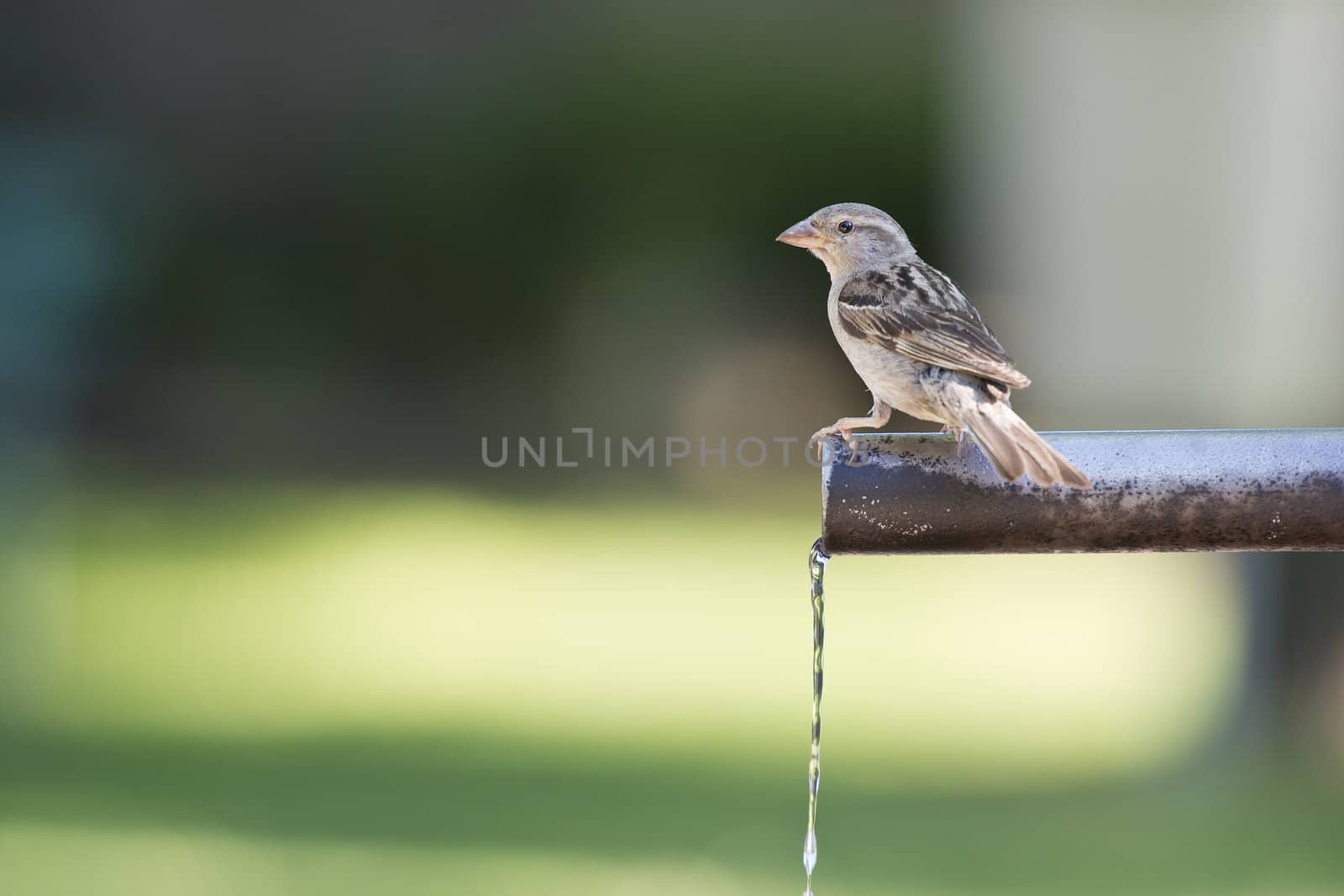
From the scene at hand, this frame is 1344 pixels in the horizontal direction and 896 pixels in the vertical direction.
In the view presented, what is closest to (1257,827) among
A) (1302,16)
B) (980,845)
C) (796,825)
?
(980,845)

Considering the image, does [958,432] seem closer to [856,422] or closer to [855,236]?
[856,422]

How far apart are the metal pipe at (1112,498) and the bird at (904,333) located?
0.47 feet

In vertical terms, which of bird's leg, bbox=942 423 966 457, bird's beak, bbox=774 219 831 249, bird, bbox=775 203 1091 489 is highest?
bird's beak, bbox=774 219 831 249

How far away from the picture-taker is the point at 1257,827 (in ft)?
16.8

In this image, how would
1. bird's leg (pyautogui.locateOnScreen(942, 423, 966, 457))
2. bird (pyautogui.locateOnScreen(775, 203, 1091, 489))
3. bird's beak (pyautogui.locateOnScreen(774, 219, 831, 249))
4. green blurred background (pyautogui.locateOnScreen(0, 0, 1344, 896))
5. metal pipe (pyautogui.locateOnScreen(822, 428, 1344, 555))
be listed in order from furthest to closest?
green blurred background (pyautogui.locateOnScreen(0, 0, 1344, 896)), bird's beak (pyautogui.locateOnScreen(774, 219, 831, 249)), bird (pyautogui.locateOnScreen(775, 203, 1091, 489)), bird's leg (pyautogui.locateOnScreen(942, 423, 966, 457)), metal pipe (pyautogui.locateOnScreen(822, 428, 1344, 555))

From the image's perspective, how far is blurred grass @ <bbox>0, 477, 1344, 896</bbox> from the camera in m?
4.78

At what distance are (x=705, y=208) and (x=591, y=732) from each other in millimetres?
7813

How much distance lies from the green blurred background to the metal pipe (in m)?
2.83

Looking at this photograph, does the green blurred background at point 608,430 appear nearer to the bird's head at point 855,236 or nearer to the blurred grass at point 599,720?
the blurred grass at point 599,720

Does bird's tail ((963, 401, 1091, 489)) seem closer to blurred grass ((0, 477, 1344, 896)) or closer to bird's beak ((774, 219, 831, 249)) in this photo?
bird's beak ((774, 219, 831, 249))

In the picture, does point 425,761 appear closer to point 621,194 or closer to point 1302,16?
point 1302,16

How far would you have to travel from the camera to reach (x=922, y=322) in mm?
2453

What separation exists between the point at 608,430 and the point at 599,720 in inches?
256

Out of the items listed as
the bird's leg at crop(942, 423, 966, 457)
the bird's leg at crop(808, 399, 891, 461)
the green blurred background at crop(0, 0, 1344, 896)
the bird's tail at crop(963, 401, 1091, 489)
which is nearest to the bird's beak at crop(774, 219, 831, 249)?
the bird's leg at crop(808, 399, 891, 461)
